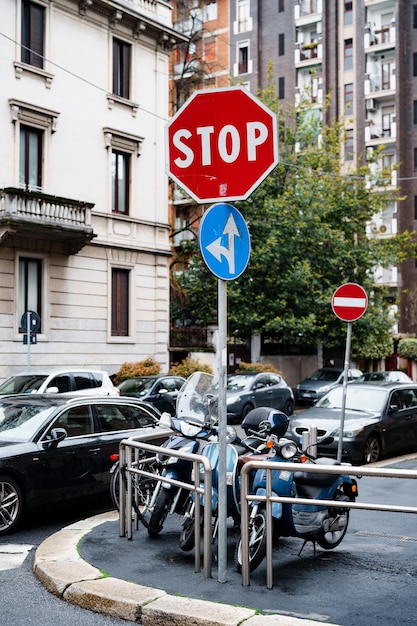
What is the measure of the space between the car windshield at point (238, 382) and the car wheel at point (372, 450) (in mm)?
9657

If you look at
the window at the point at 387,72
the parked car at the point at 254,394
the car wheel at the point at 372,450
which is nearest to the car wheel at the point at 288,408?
the parked car at the point at 254,394

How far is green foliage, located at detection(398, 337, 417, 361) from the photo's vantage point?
47406mm

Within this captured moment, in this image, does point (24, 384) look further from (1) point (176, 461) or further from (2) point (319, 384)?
(2) point (319, 384)

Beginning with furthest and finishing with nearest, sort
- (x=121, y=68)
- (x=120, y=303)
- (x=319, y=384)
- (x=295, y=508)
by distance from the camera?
(x=319, y=384), (x=121, y=68), (x=120, y=303), (x=295, y=508)

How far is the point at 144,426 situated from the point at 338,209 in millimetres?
24241

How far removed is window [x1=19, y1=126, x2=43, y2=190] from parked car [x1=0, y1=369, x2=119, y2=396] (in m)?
7.85

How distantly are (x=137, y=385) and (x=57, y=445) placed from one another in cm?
1329

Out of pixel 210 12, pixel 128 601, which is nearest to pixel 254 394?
pixel 128 601

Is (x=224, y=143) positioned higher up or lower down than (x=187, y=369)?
higher up

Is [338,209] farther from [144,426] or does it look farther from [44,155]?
[144,426]

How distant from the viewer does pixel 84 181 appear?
89.3 ft

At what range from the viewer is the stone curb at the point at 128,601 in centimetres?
543

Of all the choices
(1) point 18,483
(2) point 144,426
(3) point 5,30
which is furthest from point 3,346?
(1) point 18,483

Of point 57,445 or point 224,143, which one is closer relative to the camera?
point 224,143
